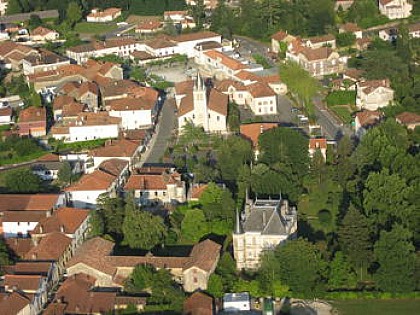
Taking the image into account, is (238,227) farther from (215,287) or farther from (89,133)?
(89,133)

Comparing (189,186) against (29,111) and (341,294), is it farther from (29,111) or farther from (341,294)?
(29,111)

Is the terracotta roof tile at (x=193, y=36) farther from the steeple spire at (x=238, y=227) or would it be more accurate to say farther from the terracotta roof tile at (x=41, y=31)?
the steeple spire at (x=238, y=227)

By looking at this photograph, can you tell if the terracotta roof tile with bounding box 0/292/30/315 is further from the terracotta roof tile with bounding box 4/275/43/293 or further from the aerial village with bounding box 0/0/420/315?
the terracotta roof tile with bounding box 4/275/43/293

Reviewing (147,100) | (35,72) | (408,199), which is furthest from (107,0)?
(408,199)

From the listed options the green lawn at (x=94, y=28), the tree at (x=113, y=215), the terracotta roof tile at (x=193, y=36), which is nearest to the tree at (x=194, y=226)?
the tree at (x=113, y=215)

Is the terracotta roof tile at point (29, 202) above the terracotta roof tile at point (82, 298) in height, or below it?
below

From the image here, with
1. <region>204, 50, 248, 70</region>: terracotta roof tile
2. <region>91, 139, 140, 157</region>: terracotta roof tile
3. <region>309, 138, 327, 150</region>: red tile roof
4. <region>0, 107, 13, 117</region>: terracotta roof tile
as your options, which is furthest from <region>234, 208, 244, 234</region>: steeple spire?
<region>204, 50, 248, 70</region>: terracotta roof tile
